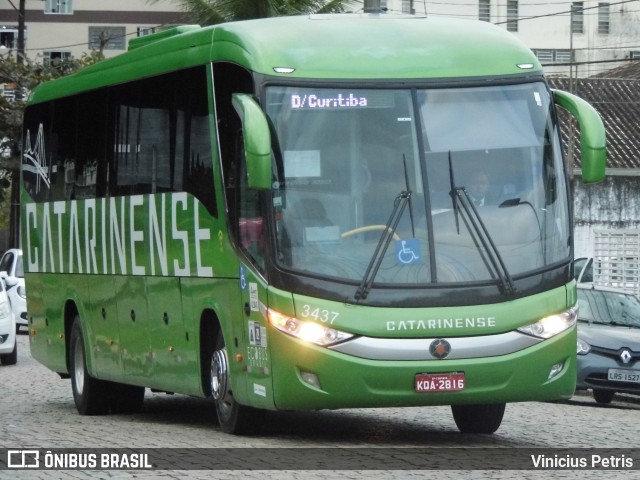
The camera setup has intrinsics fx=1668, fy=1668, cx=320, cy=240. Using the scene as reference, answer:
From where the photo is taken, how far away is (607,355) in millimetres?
21250

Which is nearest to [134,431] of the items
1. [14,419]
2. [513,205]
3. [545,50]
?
[14,419]

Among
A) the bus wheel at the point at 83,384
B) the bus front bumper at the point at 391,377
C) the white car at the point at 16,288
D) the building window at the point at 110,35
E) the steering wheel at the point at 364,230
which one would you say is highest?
the building window at the point at 110,35

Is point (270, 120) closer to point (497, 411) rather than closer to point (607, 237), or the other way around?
point (497, 411)

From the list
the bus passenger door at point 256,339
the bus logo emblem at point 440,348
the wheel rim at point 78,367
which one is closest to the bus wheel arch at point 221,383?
the bus passenger door at point 256,339

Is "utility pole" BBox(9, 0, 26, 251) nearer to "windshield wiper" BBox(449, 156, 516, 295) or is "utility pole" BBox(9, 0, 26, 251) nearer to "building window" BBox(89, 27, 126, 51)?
"building window" BBox(89, 27, 126, 51)

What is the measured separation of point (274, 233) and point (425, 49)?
6.24ft

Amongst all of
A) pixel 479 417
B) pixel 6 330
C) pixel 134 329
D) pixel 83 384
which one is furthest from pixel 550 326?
pixel 6 330

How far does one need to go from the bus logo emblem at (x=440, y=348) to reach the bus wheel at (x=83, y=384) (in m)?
6.34

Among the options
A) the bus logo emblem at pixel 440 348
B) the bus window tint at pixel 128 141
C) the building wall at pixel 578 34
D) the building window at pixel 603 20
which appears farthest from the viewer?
the building window at pixel 603 20

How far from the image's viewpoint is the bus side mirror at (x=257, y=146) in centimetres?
1172

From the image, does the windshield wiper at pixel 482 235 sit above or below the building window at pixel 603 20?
below

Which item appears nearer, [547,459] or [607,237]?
[547,459]

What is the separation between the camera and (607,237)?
1369 inches

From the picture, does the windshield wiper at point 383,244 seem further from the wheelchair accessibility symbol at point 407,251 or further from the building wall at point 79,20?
the building wall at point 79,20
